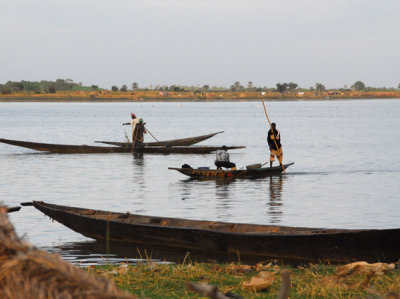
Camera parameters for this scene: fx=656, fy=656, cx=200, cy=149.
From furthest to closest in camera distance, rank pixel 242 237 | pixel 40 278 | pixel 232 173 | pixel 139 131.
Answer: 1. pixel 139 131
2. pixel 232 173
3. pixel 242 237
4. pixel 40 278

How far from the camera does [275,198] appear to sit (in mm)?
20078

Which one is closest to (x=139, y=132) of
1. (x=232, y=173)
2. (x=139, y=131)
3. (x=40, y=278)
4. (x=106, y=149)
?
(x=139, y=131)

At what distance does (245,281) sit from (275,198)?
1267cm

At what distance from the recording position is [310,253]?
9.72m

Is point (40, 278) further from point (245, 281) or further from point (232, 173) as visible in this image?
point (232, 173)

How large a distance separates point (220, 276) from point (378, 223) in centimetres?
892

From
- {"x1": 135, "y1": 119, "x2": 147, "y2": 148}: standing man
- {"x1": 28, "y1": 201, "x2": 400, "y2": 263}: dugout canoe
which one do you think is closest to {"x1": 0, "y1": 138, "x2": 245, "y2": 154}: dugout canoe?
{"x1": 135, "y1": 119, "x2": 147, "y2": 148}: standing man

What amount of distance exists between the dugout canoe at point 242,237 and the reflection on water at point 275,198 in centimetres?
531

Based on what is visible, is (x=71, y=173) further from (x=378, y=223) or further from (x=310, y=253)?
(x=310, y=253)

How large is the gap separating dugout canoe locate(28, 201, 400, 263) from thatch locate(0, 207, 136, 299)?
7.44 metres

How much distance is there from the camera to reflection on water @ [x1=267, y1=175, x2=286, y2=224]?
16891mm

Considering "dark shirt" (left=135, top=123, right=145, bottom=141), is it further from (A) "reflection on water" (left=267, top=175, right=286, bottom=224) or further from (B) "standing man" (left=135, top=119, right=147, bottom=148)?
(A) "reflection on water" (left=267, top=175, right=286, bottom=224)

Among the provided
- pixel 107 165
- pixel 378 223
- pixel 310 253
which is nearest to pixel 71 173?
pixel 107 165

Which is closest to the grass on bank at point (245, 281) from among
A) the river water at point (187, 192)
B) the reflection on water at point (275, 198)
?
the river water at point (187, 192)
